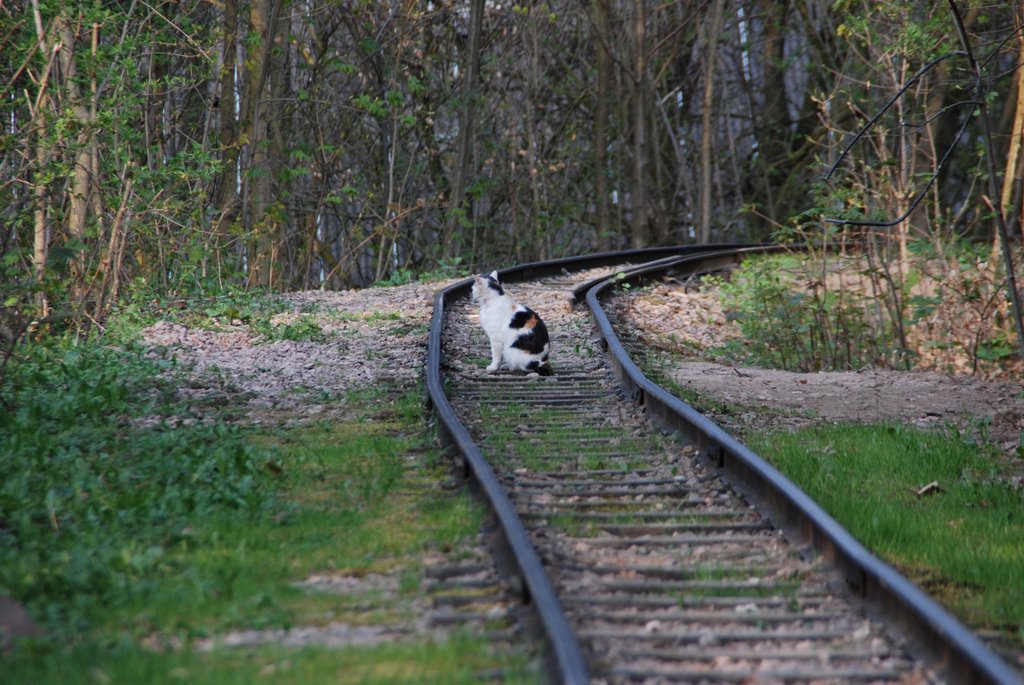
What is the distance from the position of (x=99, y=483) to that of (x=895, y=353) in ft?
31.7

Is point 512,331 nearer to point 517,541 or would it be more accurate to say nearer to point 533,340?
point 533,340

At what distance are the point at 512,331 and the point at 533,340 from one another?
19cm

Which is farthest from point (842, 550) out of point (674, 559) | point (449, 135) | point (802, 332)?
point (449, 135)

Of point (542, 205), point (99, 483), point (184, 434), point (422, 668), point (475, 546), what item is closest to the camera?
point (422, 668)

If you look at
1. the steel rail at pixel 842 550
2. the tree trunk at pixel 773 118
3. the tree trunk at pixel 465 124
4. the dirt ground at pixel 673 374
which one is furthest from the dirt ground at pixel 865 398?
the tree trunk at pixel 773 118

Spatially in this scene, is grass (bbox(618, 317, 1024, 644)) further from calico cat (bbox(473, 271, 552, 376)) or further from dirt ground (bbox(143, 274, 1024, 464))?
calico cat (bbox(473, 271, 552, 376))

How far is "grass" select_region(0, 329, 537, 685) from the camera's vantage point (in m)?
3.81

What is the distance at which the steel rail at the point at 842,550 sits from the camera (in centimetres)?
364

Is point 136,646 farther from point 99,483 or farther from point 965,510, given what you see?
point 965,510

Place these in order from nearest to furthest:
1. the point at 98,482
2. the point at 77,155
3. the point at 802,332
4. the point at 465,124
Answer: the point at 98,482 < the point at 77,155 < the point at 802,332 < the point at 465,124

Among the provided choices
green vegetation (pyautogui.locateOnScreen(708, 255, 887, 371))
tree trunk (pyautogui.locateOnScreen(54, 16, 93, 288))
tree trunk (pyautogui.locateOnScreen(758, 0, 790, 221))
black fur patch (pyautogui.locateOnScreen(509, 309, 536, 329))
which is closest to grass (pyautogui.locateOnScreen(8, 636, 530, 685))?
black fur patch (pyautogui.locateOnScreen(509, 309, 536, 329))

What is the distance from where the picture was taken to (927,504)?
6363 mm

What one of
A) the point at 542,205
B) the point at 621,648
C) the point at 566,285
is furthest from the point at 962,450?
the point at 542,205

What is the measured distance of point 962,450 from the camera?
24.5 feet
